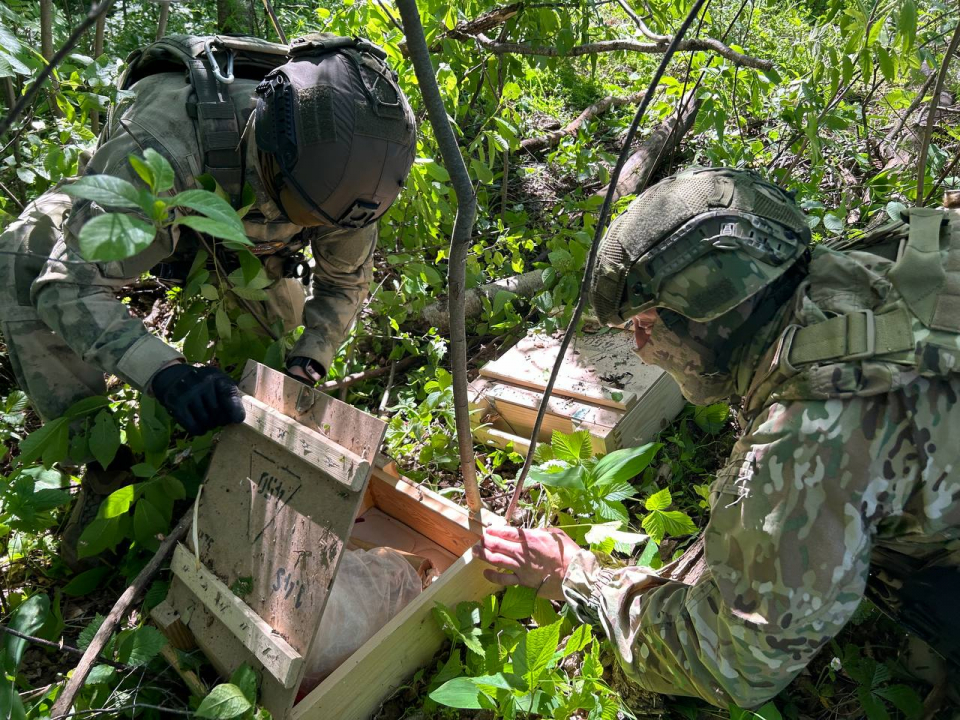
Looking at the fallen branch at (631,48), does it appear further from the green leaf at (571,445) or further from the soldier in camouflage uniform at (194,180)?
the green leaf at (571,445)

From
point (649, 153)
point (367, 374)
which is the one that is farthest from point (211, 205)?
point (649, 153)

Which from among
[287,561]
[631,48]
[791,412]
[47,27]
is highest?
[631,48]

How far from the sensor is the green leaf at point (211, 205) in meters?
1.04

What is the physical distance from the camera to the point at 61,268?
2383 millimetres

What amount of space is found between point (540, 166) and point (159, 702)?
4.98m

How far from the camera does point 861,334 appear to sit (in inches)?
58.6

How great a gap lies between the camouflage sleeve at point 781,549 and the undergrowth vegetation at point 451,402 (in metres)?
0.26

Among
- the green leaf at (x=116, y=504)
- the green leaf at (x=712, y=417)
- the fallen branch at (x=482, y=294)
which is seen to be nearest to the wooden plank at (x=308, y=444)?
the green leaf at (x=116, y=504)

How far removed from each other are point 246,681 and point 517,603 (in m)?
0.88

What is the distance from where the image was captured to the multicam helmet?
2260mm

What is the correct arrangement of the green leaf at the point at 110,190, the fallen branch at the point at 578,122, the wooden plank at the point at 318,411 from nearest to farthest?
1. the green leaf at the point at 110,190
2. the wooden plank at the point at 318,411
3. the fallen branch at the point at 578,122

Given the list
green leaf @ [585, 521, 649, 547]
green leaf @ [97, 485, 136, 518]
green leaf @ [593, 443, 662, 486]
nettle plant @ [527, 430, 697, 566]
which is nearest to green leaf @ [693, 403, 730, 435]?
nettle plant @ [527, 430, 697, 566]

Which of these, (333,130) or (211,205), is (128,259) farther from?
(211,205)

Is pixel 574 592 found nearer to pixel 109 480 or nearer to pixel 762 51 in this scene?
pixel 109 480
